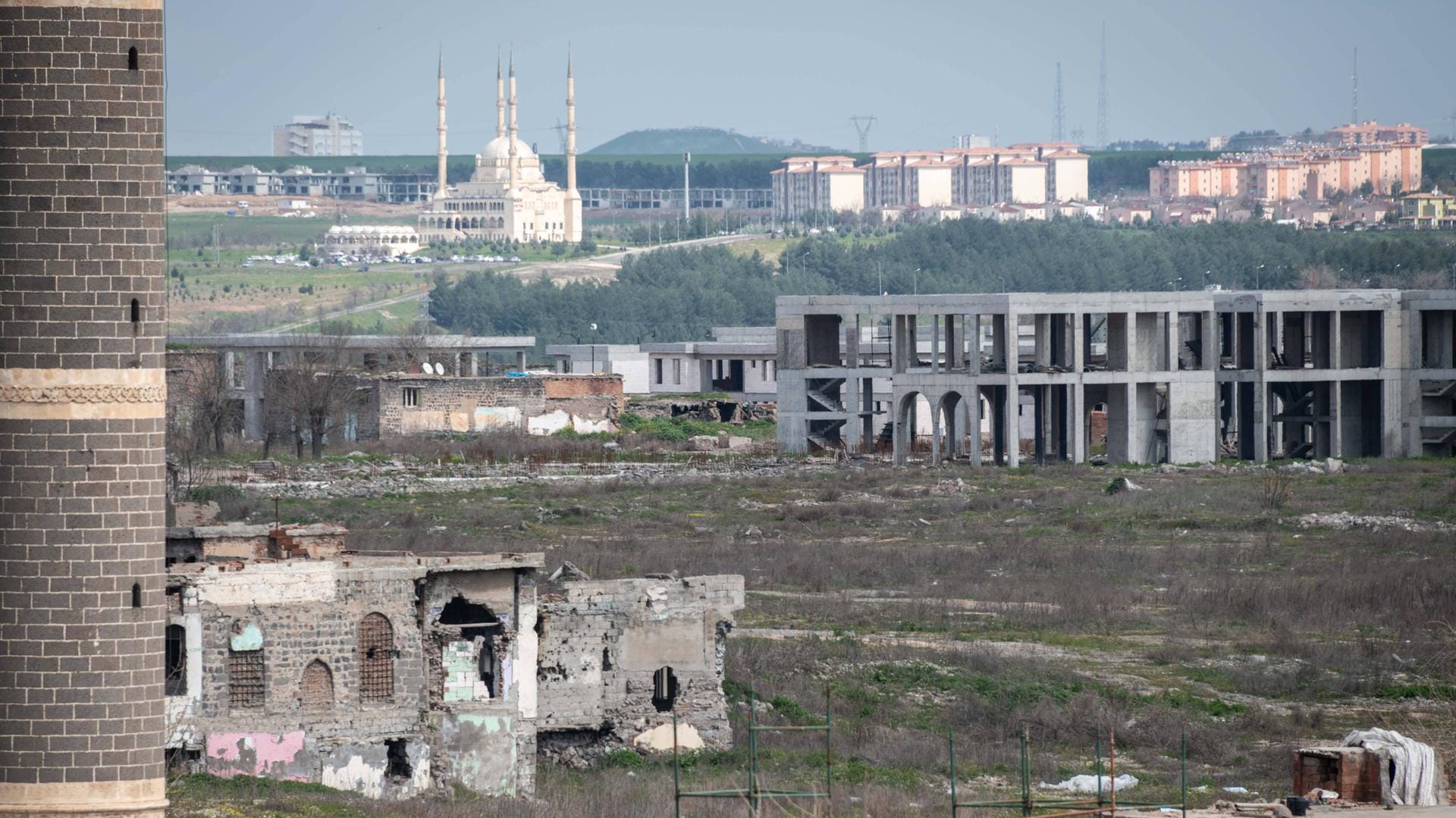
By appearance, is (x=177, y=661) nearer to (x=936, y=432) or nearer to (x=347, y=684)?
(x=347, y=684)

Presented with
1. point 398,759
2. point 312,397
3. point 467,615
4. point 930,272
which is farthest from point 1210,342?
point 930,272

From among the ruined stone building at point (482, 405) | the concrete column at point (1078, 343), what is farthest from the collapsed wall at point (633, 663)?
the ruined stone building at point (482, 405)

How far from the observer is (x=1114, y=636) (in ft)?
108

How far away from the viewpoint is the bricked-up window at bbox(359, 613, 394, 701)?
2253cm

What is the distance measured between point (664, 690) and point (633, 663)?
0.52 metres

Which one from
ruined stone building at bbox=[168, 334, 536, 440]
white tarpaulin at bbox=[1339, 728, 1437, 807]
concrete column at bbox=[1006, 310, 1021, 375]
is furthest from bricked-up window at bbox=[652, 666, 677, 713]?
ruined stone building at bbox=[168, 334, 536, 440]

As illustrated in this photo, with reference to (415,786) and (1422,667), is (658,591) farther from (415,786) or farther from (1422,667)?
(1422,667)

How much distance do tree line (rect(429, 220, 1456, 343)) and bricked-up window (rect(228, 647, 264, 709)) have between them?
100210 mm

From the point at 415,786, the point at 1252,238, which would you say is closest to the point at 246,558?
the point at 415,786

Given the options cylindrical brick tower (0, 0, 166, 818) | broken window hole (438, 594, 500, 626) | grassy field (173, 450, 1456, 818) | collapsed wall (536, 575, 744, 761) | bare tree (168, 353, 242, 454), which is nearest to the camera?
cylindrical brick tower (0, 0, 166, 818)

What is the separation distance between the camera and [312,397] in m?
62.0

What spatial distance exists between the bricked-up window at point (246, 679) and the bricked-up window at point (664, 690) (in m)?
4.78

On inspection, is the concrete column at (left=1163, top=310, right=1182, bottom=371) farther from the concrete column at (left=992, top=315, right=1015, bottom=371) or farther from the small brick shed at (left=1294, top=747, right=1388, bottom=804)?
the small brick shed at (left=1294, top=747, right=1388, bottom=804)

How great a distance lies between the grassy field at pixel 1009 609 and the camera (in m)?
24.7
